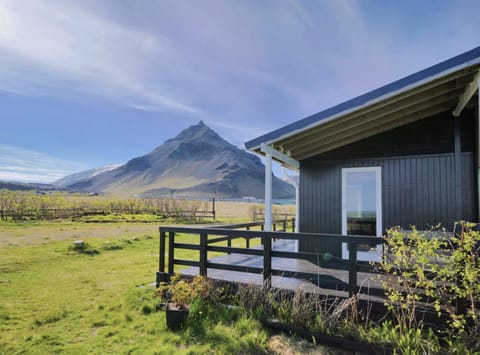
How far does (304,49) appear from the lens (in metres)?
10.7

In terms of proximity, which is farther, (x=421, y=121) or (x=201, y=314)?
(x=421, y=121)

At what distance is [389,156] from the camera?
566 cm

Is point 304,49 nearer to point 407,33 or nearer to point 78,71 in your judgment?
point 407,33

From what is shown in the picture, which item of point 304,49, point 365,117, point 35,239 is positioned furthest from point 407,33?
point 35,239

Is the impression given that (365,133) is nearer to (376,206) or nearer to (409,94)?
(409,94)

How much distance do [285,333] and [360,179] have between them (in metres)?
3.69

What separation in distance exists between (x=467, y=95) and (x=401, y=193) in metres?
1.98

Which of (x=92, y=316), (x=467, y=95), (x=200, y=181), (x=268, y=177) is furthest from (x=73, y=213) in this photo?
(x=200, y=181)

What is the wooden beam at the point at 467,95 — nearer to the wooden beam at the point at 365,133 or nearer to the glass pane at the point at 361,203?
the wooden beam at the point at 365,133

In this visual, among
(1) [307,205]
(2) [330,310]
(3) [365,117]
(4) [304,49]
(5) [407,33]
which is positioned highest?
(4) [304,49]

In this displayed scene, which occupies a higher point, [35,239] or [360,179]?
[360,179]

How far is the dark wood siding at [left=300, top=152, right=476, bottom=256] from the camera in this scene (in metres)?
5.10

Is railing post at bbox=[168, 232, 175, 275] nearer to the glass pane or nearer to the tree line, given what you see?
the glass pane

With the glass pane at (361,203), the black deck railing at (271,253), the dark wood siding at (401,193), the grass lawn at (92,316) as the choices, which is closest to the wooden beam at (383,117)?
the dark wood siding at (401,193)
